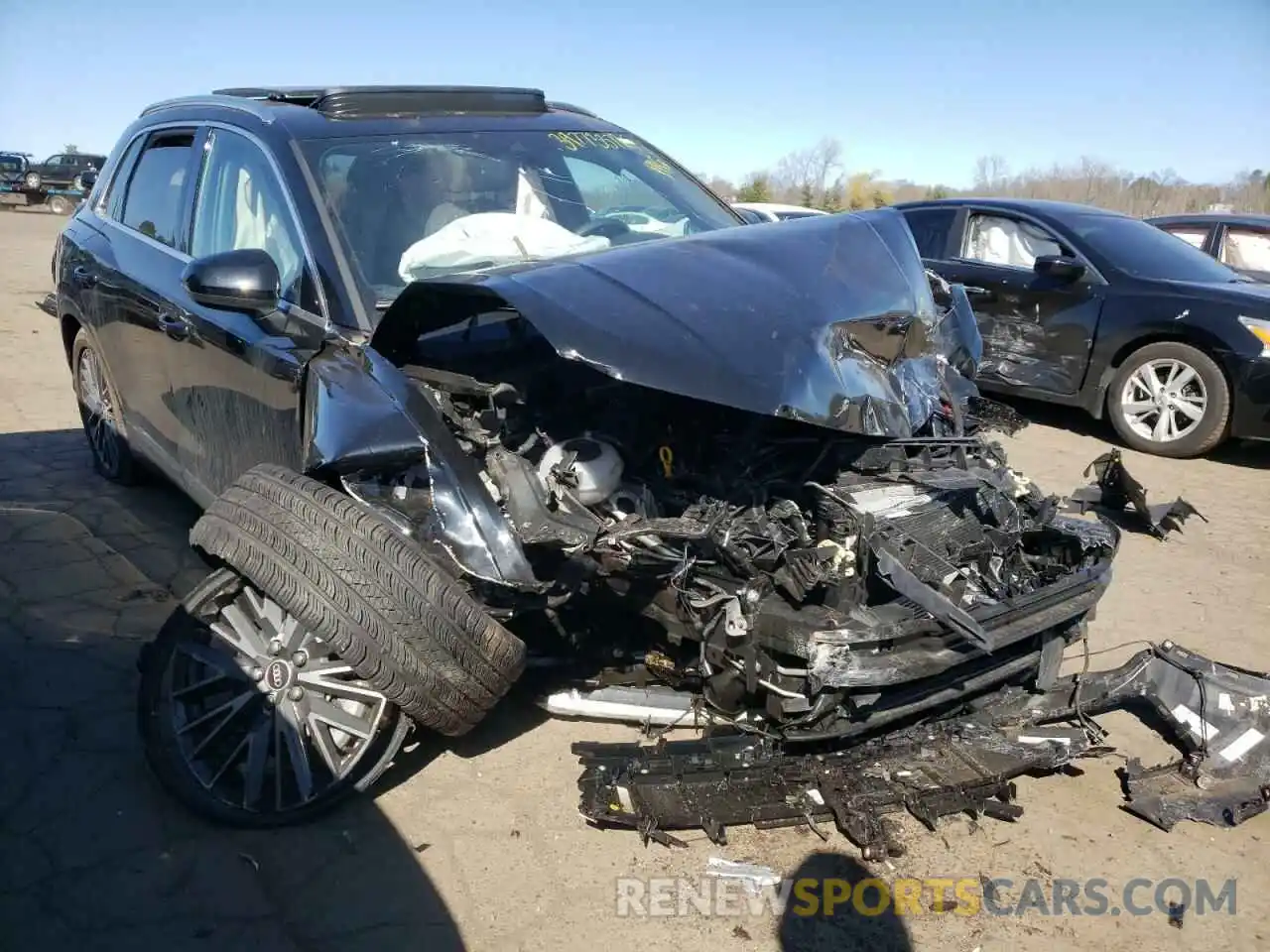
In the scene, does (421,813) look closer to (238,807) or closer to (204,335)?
(238,807)

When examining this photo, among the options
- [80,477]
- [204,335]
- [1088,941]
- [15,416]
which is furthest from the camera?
[15,416]

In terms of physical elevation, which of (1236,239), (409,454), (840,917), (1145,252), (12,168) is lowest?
(840,917)

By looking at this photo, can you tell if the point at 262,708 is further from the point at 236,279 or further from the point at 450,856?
the point at 236,279

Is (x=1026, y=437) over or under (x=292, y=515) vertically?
under

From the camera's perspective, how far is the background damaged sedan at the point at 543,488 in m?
2.46

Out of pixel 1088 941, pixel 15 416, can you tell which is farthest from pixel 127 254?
pixel 1088 941

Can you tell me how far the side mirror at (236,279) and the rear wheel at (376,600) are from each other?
25.4 inches

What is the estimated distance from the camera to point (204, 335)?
3406 mm

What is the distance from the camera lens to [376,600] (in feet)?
7.80

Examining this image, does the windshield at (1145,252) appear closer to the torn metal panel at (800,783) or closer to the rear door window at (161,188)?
the torn metal panel at (800,783)

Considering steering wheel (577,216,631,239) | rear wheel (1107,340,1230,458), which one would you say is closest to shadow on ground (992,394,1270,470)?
rear wheel (1107,340,1230,458)

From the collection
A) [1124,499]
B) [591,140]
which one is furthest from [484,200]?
[1124,499]

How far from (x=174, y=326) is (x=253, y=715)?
1.74 meters

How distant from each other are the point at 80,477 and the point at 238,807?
144 inches
